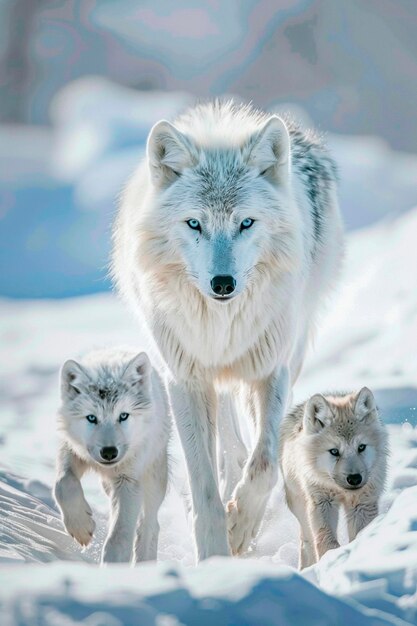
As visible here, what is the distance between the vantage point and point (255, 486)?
188 inches

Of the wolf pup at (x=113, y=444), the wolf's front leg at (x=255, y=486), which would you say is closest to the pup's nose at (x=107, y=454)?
the wolf pup at (x=113, y=444)

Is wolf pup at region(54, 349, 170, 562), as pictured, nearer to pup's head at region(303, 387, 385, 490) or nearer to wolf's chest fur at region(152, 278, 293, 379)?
wolf's chest fur at region(152, 278, 293, 379)

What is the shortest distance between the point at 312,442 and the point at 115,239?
81.3 inches

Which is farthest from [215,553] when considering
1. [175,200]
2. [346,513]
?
[175,200]

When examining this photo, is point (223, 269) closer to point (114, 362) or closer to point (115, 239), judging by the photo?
point (114, 362)

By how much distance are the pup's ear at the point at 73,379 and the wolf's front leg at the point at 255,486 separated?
952 millimetres

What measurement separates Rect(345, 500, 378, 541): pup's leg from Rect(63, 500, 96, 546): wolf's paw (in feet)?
4.45

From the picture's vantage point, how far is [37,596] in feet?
8.97

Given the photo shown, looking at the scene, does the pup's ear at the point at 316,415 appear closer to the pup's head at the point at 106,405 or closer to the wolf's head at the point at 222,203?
the wolf's head at the point at 222,203

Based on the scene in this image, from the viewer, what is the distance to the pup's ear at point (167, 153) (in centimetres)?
477

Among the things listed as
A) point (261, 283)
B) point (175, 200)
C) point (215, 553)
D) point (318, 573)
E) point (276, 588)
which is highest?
point (175, 200)

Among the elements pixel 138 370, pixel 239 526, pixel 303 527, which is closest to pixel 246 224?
pixel 138 370

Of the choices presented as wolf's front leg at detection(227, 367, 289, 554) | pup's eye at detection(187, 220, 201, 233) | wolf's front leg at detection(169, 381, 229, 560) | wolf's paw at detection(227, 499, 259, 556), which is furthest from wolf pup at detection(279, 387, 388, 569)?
pup's eye at detection(187, 220, 201, 233)

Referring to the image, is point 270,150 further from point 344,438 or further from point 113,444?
point 113,444
